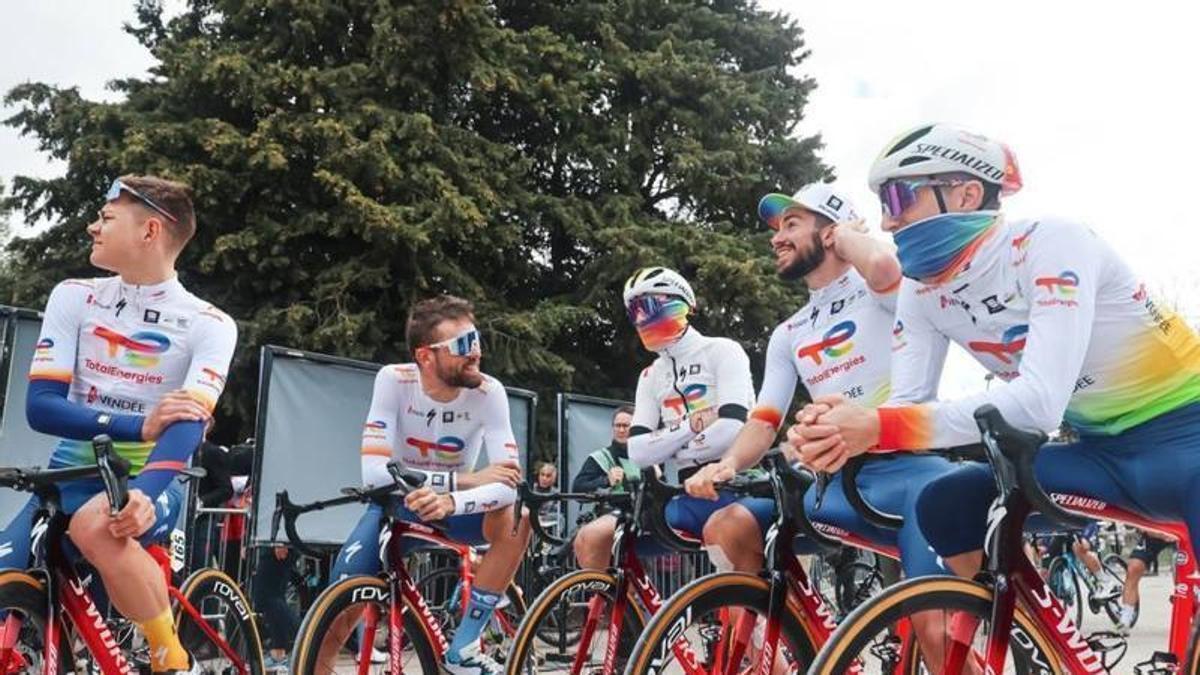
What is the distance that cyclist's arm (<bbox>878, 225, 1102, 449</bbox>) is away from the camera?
2.89m

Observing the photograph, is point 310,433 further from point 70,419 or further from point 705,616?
point 705,616

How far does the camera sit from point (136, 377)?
4.52 meters

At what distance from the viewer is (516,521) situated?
5.46m

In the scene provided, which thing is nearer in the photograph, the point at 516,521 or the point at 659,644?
the point at 659,644

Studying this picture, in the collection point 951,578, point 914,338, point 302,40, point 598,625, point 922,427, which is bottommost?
point 598,625

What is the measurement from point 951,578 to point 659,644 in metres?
1.13

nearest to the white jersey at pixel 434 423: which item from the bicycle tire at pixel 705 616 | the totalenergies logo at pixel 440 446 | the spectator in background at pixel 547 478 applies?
the totalenergies logo at pixel 440 446

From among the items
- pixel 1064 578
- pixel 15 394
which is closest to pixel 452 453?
pixel 15 394

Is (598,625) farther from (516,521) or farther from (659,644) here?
(659,644)

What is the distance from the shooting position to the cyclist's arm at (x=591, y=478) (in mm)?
9773

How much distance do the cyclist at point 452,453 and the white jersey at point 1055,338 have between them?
2368 millimetres

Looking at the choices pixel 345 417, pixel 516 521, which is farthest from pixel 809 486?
pixel 345 417

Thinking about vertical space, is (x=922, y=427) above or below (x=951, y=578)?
above

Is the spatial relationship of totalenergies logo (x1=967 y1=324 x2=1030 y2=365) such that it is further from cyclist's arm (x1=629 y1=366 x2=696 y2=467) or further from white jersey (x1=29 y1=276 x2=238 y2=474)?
white jersey (x1=29 y1=276 x2=238 y2=474)
